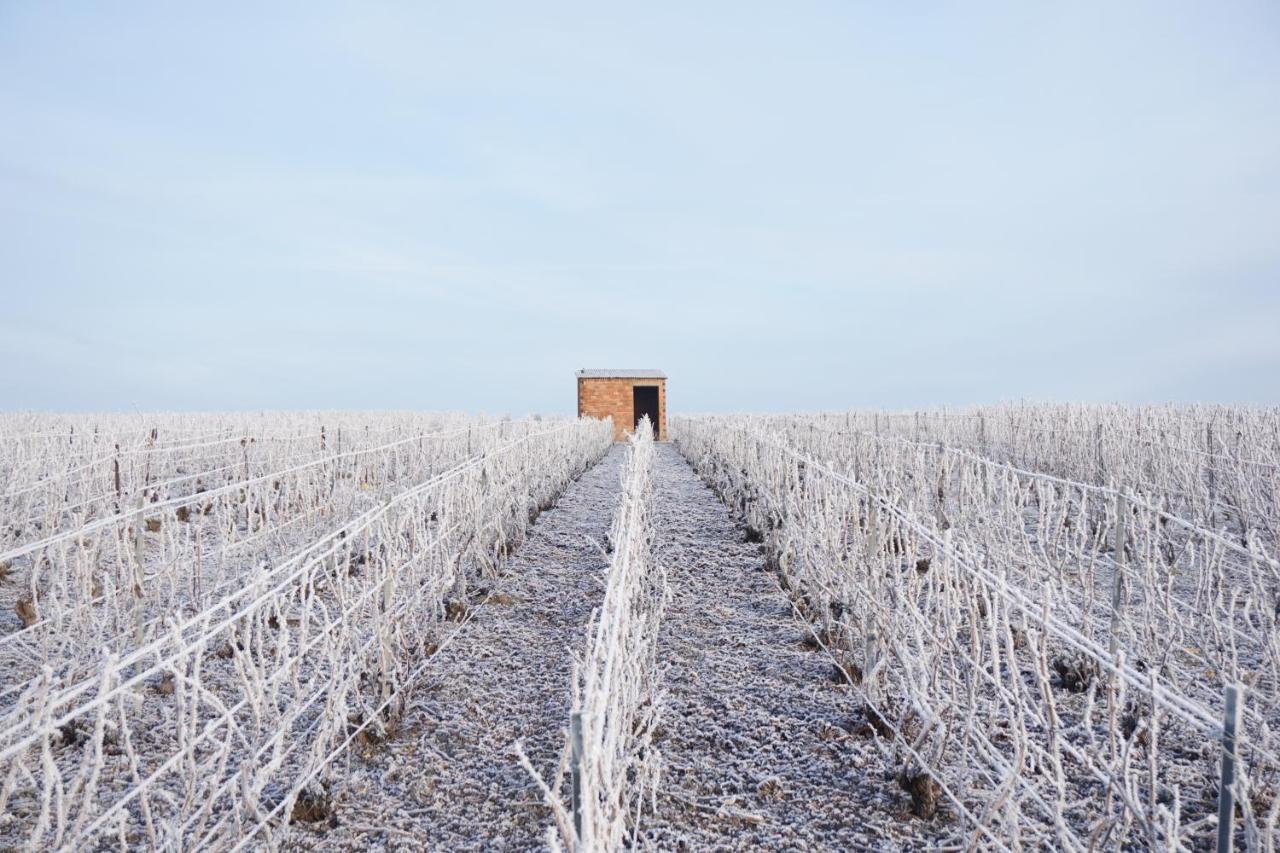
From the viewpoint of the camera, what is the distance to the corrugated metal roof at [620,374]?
75.9 feet

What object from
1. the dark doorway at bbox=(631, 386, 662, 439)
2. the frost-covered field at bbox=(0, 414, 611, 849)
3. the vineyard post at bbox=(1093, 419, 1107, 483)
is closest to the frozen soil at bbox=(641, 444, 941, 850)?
the frost-covered field at bbox=(0, 414, 611, 849)

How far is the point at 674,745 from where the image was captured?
11.3 ft

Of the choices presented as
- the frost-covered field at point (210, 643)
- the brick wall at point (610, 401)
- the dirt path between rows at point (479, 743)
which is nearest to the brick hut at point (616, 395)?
the brick wall at point (610, 401)

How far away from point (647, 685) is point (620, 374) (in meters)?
19.7

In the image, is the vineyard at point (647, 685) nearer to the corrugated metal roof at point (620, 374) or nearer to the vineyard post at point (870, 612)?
the vineyard post at point (870, 612)

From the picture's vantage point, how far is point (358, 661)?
3.66 m

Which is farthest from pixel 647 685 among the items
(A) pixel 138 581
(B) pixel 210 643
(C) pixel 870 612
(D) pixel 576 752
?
(B) pixel 210 643

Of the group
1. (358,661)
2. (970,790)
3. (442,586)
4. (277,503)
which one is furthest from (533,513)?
(970,790)

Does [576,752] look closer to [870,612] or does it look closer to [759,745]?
[759,745]

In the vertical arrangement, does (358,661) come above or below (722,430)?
below

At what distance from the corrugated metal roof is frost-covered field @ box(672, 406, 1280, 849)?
50.2ft

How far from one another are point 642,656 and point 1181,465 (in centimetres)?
709

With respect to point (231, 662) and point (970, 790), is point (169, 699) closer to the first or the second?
point (231, 662)

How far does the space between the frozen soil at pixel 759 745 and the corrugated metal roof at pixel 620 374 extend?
17.6m
